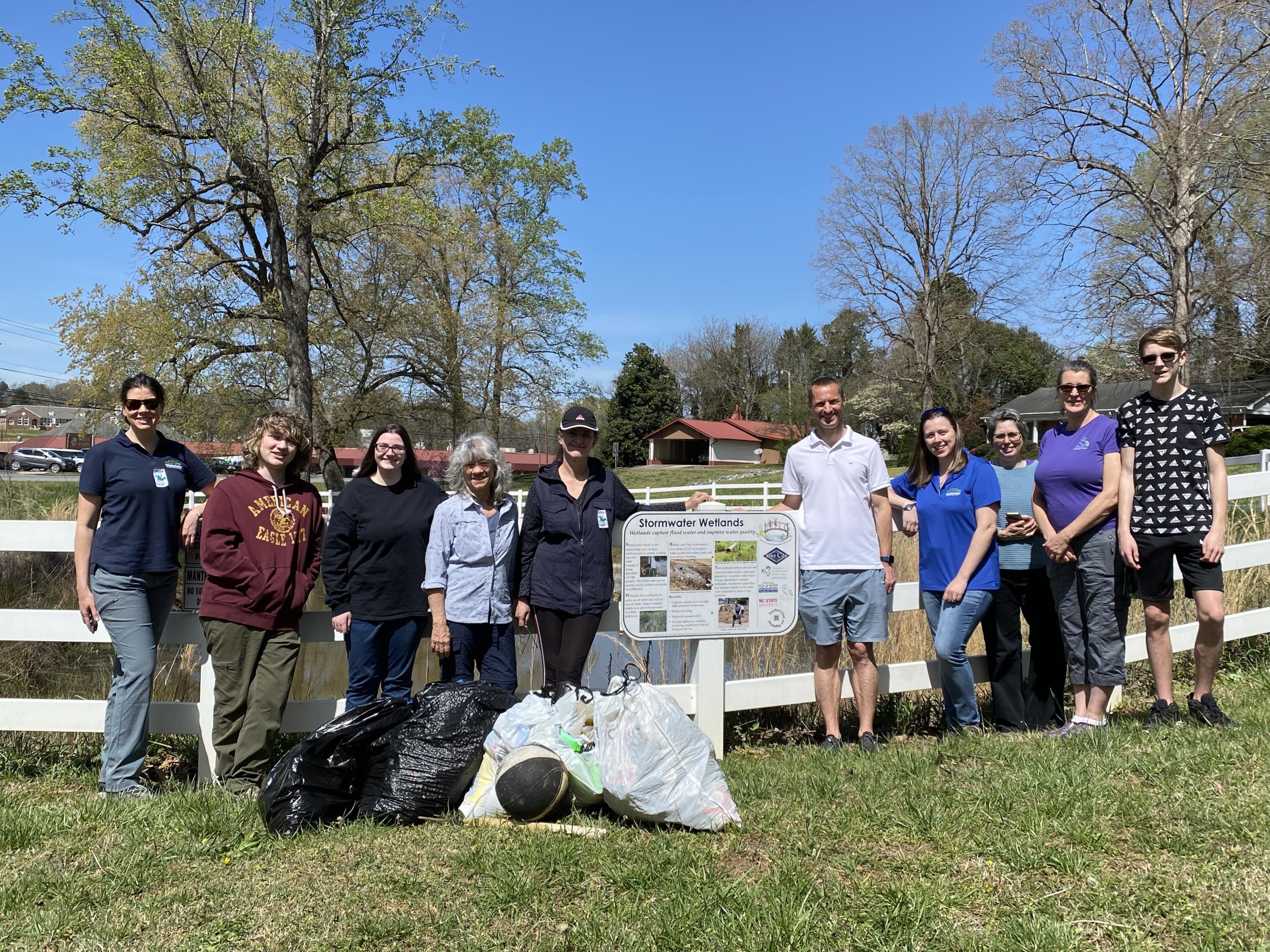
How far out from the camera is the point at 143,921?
111 inches

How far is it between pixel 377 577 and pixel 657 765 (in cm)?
173

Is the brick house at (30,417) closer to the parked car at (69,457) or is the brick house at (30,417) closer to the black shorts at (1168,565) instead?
the parked car at (69,457)

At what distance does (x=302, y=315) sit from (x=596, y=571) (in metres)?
18.9

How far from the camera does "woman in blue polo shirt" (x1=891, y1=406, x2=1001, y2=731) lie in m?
4.51

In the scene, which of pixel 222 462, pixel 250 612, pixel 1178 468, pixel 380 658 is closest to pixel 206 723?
pixel 250 612

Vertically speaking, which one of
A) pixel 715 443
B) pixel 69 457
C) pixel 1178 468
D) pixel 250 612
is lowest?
pixel 250 612

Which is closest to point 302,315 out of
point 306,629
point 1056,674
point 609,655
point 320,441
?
point 320,441

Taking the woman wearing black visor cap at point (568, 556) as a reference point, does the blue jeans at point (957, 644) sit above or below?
below

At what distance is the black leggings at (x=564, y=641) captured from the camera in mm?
4250

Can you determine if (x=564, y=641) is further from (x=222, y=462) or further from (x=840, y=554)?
(x=222, y=462)

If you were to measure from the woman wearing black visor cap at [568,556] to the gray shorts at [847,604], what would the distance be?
3.64 feet

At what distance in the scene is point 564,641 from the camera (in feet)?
14.1

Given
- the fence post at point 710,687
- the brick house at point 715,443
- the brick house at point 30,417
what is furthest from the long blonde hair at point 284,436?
the brick house at point 30,417

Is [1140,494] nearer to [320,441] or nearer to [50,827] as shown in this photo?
[50,827]
